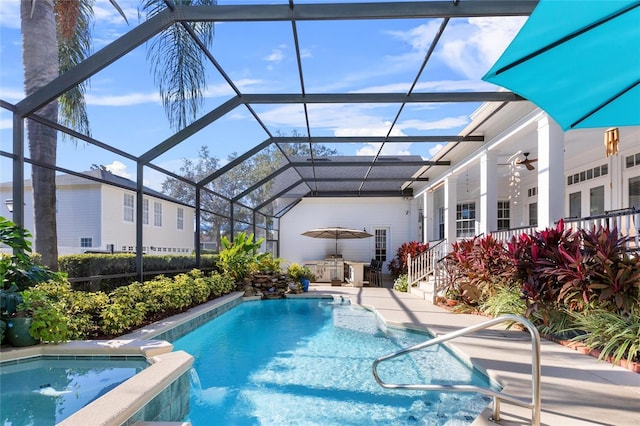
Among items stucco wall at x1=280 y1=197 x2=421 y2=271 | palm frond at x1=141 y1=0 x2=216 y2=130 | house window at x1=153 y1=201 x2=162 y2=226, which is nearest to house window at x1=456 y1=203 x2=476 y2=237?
stucco wall at x1=280 y1=197 x2=421 y2=271

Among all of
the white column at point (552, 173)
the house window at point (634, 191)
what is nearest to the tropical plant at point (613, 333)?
the white column at point (552, 173)

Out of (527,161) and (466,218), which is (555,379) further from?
(466,218)

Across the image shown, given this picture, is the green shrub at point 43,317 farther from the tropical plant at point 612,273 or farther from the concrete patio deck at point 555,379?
the tropical plant at point 612,273

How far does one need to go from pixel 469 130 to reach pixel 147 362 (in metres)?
8.02

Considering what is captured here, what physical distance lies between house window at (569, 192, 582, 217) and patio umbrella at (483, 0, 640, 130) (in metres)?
9.78

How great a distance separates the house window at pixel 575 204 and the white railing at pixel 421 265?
11.6 feet

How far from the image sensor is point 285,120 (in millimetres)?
9172

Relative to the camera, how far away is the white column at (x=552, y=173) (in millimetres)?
7109

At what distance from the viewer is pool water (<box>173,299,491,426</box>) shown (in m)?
4.12

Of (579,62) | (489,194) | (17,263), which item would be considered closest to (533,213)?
(489,194)

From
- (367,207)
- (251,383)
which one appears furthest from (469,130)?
Answer: (367,207)

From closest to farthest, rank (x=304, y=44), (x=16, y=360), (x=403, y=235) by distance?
(x=16, y=360) < (x=304, y=44) < (x=403, y=235)

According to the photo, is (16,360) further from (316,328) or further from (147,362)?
(316,328)

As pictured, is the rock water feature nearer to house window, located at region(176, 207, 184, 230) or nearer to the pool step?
house window, located at region(176, 207, 184, 230)
